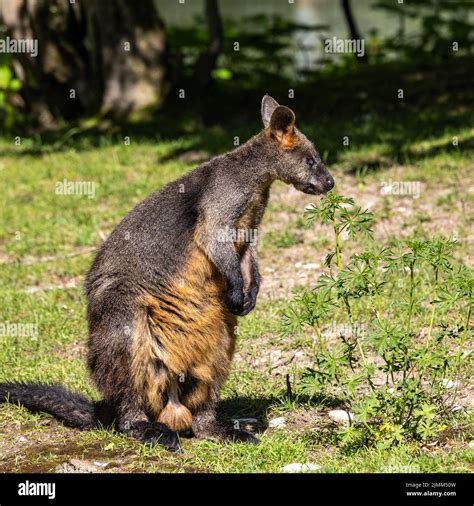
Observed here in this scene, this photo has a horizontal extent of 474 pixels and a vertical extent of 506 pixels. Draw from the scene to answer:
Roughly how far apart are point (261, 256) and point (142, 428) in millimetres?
3744

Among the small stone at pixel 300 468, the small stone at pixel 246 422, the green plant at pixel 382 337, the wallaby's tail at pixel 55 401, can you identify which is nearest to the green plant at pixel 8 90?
the wallaby's tail at pixel 55 401

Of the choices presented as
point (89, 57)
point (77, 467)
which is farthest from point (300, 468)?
point (89, 57)

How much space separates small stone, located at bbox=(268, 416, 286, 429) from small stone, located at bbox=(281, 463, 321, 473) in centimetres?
70

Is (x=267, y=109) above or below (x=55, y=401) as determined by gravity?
above

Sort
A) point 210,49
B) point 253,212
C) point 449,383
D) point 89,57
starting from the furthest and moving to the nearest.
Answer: point 89,57 → point 210,49 → point 449,383 → point 253,212

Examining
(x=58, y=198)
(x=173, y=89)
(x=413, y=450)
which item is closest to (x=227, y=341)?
(x=413, y=450)

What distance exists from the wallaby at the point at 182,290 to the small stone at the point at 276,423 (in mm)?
292

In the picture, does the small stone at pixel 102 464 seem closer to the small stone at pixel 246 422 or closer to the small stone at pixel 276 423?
the small stone at pixel 246 422

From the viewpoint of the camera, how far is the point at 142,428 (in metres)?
5.43

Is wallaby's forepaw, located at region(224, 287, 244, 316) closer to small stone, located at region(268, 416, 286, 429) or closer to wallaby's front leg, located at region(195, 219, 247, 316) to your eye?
wallaby's front leg, located at region(195, 219, 247, 316)

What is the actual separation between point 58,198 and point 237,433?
5963 millimetres

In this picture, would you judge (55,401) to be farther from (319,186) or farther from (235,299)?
(319,186)

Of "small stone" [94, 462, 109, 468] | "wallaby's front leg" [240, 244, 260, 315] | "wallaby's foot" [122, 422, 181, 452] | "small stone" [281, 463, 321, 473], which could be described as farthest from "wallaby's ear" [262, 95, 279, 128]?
"small stone" [94, 462, 109, 468]

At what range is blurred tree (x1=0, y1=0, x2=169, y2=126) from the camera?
13148 millimetres
